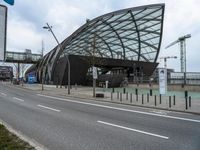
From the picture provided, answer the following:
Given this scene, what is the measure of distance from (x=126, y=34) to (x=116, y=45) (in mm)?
10800

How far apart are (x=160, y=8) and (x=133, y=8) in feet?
19.7

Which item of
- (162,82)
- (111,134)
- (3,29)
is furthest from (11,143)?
(162,82)

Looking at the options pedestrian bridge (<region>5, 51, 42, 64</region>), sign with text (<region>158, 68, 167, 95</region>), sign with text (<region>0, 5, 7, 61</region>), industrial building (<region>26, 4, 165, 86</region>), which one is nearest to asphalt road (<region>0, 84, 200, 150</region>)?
sign with text (<region>0, 5, 7, 61</region>)

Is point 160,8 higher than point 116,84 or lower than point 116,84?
higher

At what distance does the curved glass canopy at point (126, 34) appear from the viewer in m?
50.5

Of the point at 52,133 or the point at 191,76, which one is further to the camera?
the point at 191,76

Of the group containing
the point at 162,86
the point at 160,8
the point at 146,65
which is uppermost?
the point at 160,8

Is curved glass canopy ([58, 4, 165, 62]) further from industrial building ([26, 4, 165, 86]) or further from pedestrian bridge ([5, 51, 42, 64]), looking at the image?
pedestrian bridge ([5, 51, 42, 64])

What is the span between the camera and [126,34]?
65.2m

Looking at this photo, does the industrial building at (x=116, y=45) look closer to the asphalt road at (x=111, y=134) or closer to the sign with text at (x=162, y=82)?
the sign with text at (x=162, y=82)

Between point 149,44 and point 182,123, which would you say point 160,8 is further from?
point 182,123

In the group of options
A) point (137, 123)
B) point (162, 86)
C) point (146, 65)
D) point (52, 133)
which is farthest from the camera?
point (146, 65)

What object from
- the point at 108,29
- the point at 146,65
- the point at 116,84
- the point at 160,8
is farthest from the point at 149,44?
the point at 116,84

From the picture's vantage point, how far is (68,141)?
7.27 meters
